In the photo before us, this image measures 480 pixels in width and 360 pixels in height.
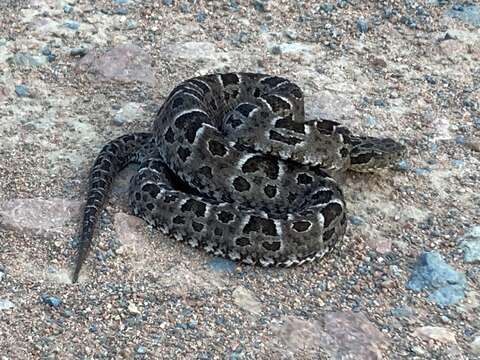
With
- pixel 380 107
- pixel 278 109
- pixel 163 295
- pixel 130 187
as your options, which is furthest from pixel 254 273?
pixel 380 107

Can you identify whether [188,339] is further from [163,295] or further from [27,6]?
[27,6]

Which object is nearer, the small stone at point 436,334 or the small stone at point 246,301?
the small stone at point 436,334

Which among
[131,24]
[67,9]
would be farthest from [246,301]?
[67,9]

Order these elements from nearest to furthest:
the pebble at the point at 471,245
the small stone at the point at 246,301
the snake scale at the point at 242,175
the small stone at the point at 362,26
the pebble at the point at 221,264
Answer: the small stone at the point at 246,301, the pebble at the point at 221,264, the snake scale at the point at 242,175, the pebble at the point at 471,245, the small stone at the point at 362,26

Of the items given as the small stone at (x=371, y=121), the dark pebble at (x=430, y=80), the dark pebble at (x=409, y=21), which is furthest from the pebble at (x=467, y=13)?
the small stone at (x=371, y=121)

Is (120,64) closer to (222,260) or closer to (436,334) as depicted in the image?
(222,260)

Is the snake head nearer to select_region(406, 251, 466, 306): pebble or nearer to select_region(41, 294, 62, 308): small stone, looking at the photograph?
select_region(406, 251, 466, 306): pebble

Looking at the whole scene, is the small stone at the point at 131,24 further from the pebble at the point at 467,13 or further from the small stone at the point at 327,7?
the pebble at the point at 467,13
